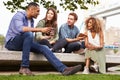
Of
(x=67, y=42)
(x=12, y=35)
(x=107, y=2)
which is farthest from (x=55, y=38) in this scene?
(x=107, y=2)

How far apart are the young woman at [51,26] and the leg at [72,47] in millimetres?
291

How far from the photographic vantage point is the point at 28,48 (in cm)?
511

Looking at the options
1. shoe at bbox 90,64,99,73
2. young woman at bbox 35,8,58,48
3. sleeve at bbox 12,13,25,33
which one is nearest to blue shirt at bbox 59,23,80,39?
young woman at bbox 35,8,58,48

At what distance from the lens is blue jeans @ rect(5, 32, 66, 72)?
5.09 meters

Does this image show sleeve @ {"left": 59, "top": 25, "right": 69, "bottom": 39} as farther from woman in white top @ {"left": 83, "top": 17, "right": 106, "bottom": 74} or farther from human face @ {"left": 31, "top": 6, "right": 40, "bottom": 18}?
human face @ {"left": 31, "top": 6, "right": 40, "bottom": 18}

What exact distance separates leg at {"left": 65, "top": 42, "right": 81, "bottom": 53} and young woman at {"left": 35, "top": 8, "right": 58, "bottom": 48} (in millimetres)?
291

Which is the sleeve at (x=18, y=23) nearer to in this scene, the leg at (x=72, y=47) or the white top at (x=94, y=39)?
the leg at (x=72, y=47)

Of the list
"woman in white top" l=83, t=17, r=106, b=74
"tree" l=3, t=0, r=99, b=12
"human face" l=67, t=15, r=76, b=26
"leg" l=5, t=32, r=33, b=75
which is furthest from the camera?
"tree" l=3, t=0, r=99, b=12

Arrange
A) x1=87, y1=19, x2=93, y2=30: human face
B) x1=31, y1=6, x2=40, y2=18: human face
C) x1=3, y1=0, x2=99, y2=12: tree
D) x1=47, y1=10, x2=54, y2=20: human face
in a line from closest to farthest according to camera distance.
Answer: x1=31, y1=6, x2=40, y2=18: human face
x1=47, y1=10, x2=54, y2=20: human face
x1=87, y1=19, x2=93, y2=30: human face
x1=3, y1=0, x2=99, y2=12: tree

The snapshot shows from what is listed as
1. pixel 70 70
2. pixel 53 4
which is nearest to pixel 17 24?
pixel 70 70

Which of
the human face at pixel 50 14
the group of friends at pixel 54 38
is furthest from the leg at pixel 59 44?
the human face at pixel 50 14

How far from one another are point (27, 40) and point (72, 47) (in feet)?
4.50

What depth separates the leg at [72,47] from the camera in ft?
20.3

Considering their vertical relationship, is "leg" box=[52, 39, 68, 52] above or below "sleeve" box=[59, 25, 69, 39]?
below
